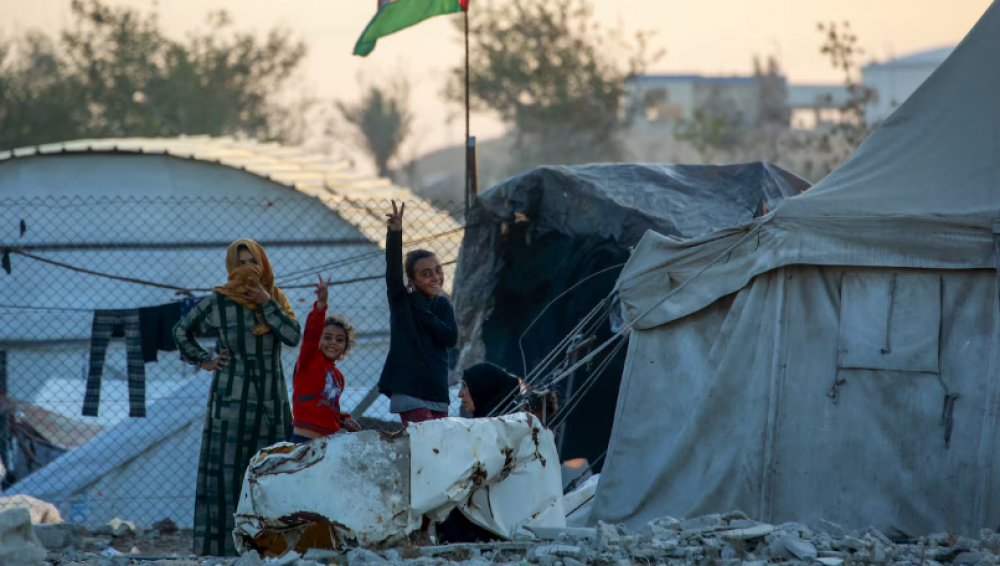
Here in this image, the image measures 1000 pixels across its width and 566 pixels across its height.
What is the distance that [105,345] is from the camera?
269 inches

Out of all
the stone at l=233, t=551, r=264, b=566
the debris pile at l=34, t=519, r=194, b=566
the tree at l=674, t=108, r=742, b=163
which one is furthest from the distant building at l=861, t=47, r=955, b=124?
the stone at l=233, t=551, r=264, b=566

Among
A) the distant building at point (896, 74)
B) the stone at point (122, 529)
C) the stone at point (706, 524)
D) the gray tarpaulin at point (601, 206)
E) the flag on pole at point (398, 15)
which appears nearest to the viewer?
the stone at point (706, 524)

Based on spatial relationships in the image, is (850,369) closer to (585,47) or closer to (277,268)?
(277,268)

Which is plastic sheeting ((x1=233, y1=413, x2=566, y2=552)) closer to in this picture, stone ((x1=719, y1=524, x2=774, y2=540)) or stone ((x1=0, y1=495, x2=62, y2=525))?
stone ((x1=719, y1=524, x2=774, y2=540))

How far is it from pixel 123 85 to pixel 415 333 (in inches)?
1018

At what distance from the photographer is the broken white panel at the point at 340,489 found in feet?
13.8

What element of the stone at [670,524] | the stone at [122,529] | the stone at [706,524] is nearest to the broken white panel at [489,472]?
the stone at [670,524]

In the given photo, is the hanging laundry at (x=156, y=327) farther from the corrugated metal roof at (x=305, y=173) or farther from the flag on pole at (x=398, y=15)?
the flag on pole at (x=398, y=15)

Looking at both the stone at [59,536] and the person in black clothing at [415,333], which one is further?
the stone at [59,536]

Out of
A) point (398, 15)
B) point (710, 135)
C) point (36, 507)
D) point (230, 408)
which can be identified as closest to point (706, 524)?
point (230, 408)

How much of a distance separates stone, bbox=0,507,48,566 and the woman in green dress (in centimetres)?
102

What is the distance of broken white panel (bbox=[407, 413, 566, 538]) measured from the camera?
4289 mm

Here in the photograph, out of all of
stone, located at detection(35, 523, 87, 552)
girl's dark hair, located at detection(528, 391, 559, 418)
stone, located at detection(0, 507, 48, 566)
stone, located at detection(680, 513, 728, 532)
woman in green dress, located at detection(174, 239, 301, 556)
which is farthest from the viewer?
stone, located at detection(35, 523, 87, 552)

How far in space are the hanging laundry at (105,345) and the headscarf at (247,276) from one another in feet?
6.43
